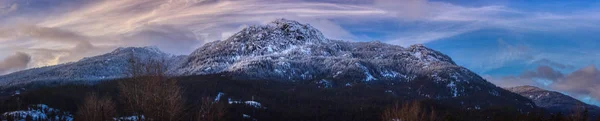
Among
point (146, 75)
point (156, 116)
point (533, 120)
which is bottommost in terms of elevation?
point (533, 120)

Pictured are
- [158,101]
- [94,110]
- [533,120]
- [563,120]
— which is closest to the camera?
[158,101]

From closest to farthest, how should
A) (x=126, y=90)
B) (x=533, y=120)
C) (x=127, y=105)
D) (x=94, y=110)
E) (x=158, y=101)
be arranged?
(x=158, y=101), (x=126, y=90), (x=127, y=105), (x=94, y=110), (x=533, y=120)

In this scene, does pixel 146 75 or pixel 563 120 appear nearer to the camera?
pixel 146 75

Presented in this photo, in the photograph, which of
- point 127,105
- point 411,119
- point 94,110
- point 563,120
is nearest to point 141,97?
point 127,105

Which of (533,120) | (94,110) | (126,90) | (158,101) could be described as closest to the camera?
(158,101)

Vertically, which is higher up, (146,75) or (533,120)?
(146,75)

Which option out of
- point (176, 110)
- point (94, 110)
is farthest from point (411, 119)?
point (94, 110)

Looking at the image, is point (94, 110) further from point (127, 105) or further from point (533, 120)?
point (533, 120)

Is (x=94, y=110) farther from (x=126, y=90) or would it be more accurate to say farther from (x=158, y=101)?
(x=158, y=101)

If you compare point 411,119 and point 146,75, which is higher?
point 146,75
